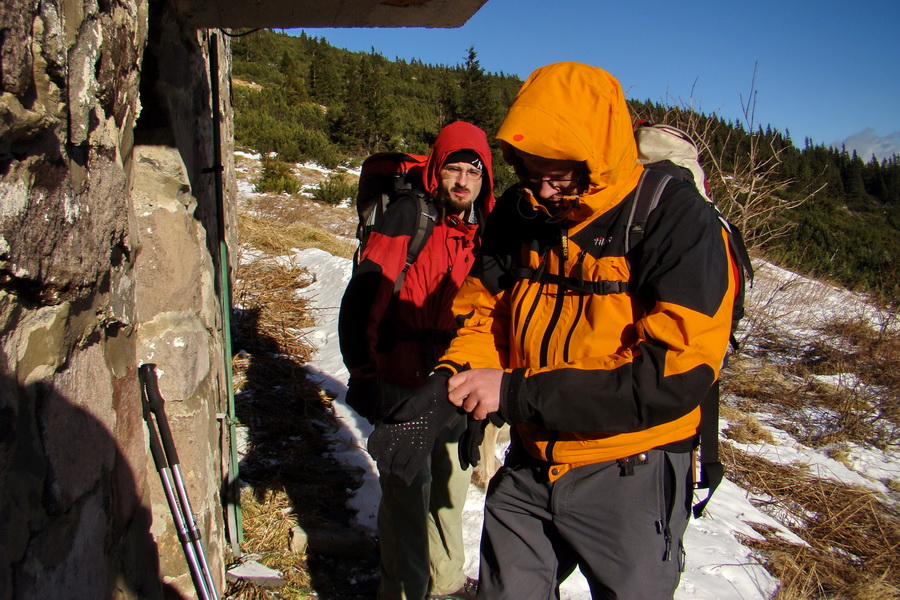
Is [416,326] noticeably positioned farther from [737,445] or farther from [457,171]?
[737,445]

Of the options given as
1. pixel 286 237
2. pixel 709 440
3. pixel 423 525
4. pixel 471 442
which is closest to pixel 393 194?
pixel 471 442

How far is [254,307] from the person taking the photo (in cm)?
634

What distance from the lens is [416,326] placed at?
2588mm

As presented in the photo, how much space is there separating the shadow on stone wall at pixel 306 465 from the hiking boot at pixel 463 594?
0.36 metres

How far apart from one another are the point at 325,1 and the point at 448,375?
1.38 meters

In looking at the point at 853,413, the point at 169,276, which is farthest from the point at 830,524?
the point at 169,276

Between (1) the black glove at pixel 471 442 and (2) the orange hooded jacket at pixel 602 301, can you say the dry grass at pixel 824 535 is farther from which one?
(2) the orange hooded jacket at pixel 602 301

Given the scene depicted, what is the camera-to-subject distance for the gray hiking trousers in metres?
1.56

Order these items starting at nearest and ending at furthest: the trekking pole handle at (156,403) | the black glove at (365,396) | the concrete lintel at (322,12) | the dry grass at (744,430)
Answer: the trekking pole handle at (156,403) < the concrete lintel at (322,12) < the black glove at (365,396) < the dry grass at (744,430)

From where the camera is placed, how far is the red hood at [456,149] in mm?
2633

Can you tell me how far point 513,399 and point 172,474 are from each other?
1.11 m

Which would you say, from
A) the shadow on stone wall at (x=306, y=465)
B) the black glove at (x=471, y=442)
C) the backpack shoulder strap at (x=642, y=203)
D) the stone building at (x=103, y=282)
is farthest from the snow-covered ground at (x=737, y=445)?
the backpack shoulder strap at (x=642, y=203)

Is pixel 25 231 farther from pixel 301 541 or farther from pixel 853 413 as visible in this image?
pixel 853 413

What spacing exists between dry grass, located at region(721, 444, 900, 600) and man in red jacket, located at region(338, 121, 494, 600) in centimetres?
167
